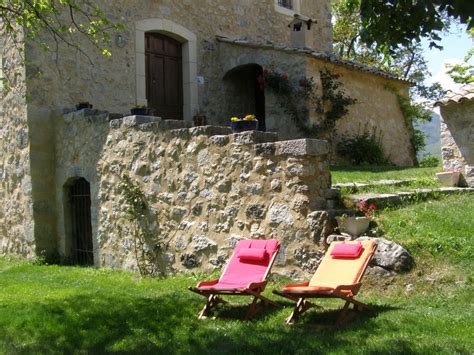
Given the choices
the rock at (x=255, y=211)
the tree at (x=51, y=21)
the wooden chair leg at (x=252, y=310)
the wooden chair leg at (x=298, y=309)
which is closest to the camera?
the wooden chair leg at (x=298, y=309)

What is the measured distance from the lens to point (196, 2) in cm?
1188

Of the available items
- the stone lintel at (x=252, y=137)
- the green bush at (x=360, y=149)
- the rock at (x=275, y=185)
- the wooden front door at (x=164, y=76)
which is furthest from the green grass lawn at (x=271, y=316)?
the green bush at (x=360, y=149)

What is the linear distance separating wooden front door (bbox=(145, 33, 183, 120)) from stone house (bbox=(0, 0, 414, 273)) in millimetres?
22

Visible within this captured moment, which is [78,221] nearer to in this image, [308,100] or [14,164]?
[14,164]

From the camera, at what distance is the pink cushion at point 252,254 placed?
5633mm

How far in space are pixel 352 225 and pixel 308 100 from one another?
19.8 ft

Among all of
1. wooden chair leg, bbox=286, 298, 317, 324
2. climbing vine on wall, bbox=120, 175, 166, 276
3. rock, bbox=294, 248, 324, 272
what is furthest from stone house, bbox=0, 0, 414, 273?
wooden chair leg, bbox=286, 298, 317, 324

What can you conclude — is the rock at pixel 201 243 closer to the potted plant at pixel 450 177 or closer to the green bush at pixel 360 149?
the potted plant at pixel 450 177

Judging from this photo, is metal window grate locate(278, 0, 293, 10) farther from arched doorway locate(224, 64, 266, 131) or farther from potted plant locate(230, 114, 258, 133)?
potted plant locate(230, 114, 258, 133)

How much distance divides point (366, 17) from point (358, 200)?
3110 millimetres

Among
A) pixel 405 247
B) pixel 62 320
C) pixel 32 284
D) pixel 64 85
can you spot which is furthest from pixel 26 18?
pixel 405 247

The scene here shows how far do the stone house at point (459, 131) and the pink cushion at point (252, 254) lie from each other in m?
4.50

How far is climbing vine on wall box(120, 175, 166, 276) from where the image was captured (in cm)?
791

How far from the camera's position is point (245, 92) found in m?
13.0
